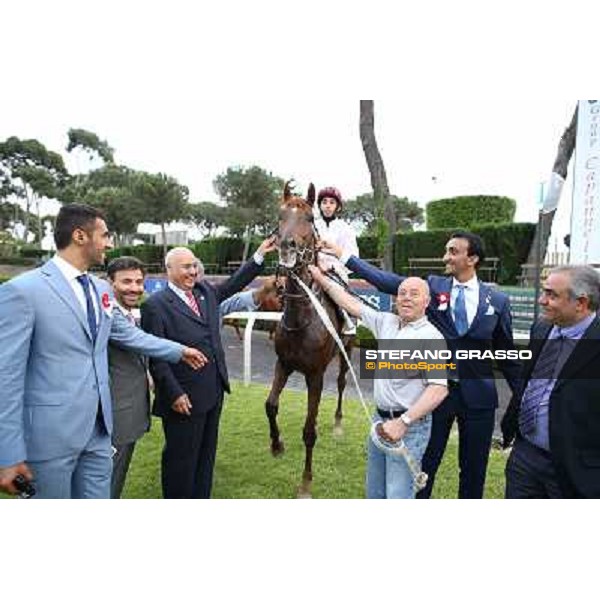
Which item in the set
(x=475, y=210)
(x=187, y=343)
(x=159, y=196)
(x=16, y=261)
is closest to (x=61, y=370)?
(x=187, y=343)

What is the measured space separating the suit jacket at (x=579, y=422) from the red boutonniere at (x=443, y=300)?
2.66 feet

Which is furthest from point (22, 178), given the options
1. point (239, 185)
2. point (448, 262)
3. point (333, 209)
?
point (448, 262)

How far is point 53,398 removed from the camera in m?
1.97

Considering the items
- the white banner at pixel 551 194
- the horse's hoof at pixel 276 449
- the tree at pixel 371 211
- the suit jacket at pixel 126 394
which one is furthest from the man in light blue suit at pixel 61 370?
the tree at pixel 371 211

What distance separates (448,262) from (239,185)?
56.0 feet

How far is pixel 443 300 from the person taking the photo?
110 inches

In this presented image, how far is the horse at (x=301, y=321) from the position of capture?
337 centimetres

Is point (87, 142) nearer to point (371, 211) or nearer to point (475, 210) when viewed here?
point (475, 210)

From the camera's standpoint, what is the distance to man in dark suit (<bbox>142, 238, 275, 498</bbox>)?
2762 millimetres

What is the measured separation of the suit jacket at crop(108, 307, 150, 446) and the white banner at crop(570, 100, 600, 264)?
395 cm

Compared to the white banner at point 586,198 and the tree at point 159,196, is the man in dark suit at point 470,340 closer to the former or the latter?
the white banner at point 586,198

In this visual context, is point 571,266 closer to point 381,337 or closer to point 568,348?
point 568,348

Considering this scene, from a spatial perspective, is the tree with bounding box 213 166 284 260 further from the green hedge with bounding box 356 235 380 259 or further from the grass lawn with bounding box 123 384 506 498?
the grass lawn with bounding box 123 384 506 498
